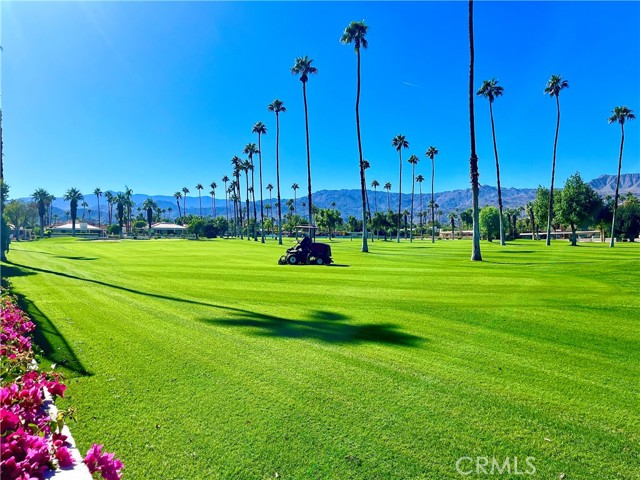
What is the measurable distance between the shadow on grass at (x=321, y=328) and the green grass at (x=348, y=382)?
6 centimetres

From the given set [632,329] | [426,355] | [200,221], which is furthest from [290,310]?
[200,221]

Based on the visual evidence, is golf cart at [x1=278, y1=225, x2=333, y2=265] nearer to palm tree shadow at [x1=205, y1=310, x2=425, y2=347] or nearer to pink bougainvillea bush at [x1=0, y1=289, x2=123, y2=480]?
palm tree shadow at [x1=205, y1=310, x2=425, y2=347]

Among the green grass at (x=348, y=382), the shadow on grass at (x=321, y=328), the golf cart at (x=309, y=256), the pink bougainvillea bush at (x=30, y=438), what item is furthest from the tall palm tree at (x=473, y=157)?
the pink bougainvillea bush at (x=30, y=438)

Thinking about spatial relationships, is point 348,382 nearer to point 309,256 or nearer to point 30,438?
point 30,438

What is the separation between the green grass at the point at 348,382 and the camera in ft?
12.4

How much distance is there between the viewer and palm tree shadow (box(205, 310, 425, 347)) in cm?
759

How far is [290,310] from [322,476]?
6.74 metres

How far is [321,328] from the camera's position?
838 cm

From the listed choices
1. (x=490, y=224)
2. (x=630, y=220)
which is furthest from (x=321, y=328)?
(x=630, y=220)

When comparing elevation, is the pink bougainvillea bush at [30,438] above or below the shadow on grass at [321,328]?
above

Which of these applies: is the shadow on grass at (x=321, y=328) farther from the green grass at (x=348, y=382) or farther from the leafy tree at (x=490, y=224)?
the leafy tree at (x=490, y=224)

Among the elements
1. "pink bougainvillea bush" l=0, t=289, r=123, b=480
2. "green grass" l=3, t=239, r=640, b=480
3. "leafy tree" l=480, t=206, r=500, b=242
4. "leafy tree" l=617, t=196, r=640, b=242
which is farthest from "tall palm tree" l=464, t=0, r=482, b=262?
"leafy tree" l=617, t=196, r=640, b=242

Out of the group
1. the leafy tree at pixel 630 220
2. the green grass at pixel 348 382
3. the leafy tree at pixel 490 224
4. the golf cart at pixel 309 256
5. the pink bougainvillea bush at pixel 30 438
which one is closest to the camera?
the pink bougainvillea bush at pixel 30 438

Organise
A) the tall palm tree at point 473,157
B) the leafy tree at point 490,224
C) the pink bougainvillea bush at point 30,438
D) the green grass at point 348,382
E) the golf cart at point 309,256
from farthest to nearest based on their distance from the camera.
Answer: the leafy tree at point 490,224
the tall palm tree at point 473,157
the golf cart at point 309,256
the green grass at point 348,382
the pink bougainvillea bush at point 30,438
